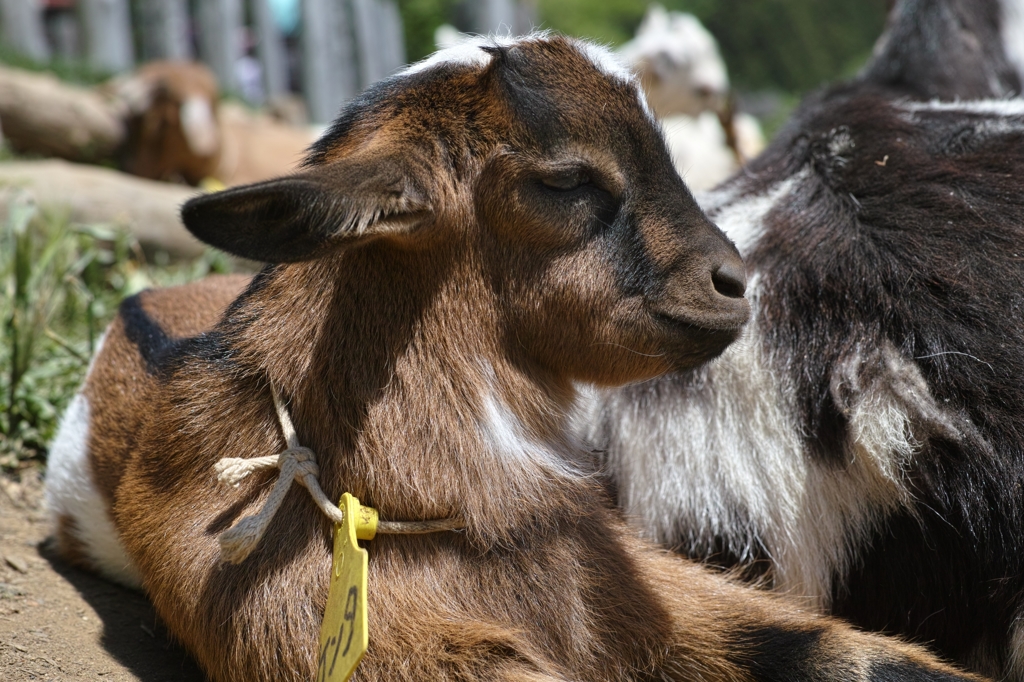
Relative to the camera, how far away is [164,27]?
571 inches

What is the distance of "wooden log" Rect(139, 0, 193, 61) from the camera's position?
14414mm

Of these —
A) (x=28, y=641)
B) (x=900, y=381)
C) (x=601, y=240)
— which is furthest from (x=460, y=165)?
(x=28, y=641)

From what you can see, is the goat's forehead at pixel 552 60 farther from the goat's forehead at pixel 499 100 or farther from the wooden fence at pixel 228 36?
the wooden fence at pixel 228 36

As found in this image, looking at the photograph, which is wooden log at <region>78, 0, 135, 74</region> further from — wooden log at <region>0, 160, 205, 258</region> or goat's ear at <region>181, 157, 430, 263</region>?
goat's ear at <region>181, 157, 430, 263</region>

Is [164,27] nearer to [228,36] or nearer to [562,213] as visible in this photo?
[228,36]

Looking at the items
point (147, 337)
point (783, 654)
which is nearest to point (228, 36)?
point (147, 337)

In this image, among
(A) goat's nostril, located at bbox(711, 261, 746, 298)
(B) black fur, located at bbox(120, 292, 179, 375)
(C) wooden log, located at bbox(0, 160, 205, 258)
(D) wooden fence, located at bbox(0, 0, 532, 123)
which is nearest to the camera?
(A) goat's nostril, located at bbox(711, 261, 746, 298)

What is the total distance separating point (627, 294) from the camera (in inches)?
95.4

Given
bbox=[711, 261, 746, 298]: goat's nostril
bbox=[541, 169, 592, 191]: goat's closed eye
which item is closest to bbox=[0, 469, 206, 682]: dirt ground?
bbox=[541, 169, 592, 191]: goat's closed eye

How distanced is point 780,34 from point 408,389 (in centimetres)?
1754

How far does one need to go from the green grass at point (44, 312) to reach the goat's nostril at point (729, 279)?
2459 millimetres

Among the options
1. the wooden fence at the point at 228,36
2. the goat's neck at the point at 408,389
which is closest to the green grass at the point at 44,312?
the goat's neck at the point at 408,389

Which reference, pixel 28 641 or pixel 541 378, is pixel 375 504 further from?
pixel 28 641

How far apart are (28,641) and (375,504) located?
98 centimetres
